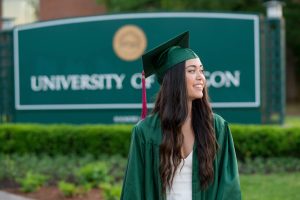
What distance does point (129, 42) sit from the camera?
1116 centimetres

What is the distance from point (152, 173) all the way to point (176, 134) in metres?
0.22

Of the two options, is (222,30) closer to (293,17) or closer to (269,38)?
(269,38)

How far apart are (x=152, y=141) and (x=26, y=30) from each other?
29.5ft

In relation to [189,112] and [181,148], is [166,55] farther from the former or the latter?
[181,148]

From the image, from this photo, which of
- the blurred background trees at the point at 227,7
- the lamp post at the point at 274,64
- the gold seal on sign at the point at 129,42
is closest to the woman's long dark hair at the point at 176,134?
the lamp post at the point at 274,64

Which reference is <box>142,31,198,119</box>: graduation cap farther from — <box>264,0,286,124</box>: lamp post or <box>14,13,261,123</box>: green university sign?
<box>264,0,286,124</box>: lamp post

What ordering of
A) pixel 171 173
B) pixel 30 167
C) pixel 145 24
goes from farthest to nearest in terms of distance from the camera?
1. pixel 145 24
2. pixel 30 167
3. pixel 171 173

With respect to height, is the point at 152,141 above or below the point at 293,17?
below

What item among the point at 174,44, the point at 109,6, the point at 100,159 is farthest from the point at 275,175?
the point at 109,6

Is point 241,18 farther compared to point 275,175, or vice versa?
point 241,18

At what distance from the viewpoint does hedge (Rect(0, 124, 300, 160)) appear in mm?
9430

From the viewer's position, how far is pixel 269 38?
423 inches

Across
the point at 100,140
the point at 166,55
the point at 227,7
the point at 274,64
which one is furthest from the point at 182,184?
the point at 227,7

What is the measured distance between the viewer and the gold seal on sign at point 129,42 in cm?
1107
